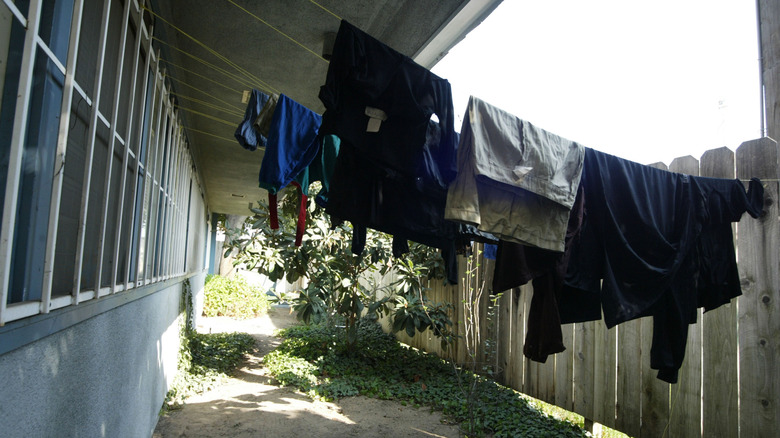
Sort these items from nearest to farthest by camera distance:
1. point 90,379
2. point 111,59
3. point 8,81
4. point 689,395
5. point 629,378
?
point 8,81
point 90,379
point 111,59
point 689,395
point 629,378

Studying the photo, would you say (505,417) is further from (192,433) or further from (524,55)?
(524,55)

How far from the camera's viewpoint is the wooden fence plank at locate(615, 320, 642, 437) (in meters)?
3.29

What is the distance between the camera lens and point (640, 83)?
7270mm

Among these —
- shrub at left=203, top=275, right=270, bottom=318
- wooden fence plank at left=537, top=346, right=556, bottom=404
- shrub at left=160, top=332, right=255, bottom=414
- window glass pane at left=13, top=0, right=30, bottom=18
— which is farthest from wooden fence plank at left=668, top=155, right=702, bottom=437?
shrub at left=203, top=275, right=270, bottom=318

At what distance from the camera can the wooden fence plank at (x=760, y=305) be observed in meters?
2.56

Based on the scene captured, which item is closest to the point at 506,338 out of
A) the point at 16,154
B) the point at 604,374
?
the point at 604,374

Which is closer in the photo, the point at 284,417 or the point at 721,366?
the point at 721,366

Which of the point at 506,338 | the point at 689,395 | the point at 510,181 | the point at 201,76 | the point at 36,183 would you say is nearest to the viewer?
the point at 36,183

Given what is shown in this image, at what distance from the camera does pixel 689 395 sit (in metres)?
2.96

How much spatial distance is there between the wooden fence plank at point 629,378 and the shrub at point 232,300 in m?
8.97

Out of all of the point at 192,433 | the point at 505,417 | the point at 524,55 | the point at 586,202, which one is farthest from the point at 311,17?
the point at 524,55

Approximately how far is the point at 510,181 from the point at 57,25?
69.8 inches

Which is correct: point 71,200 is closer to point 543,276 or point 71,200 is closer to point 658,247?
point 543,276

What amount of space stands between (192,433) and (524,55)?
604 cm
